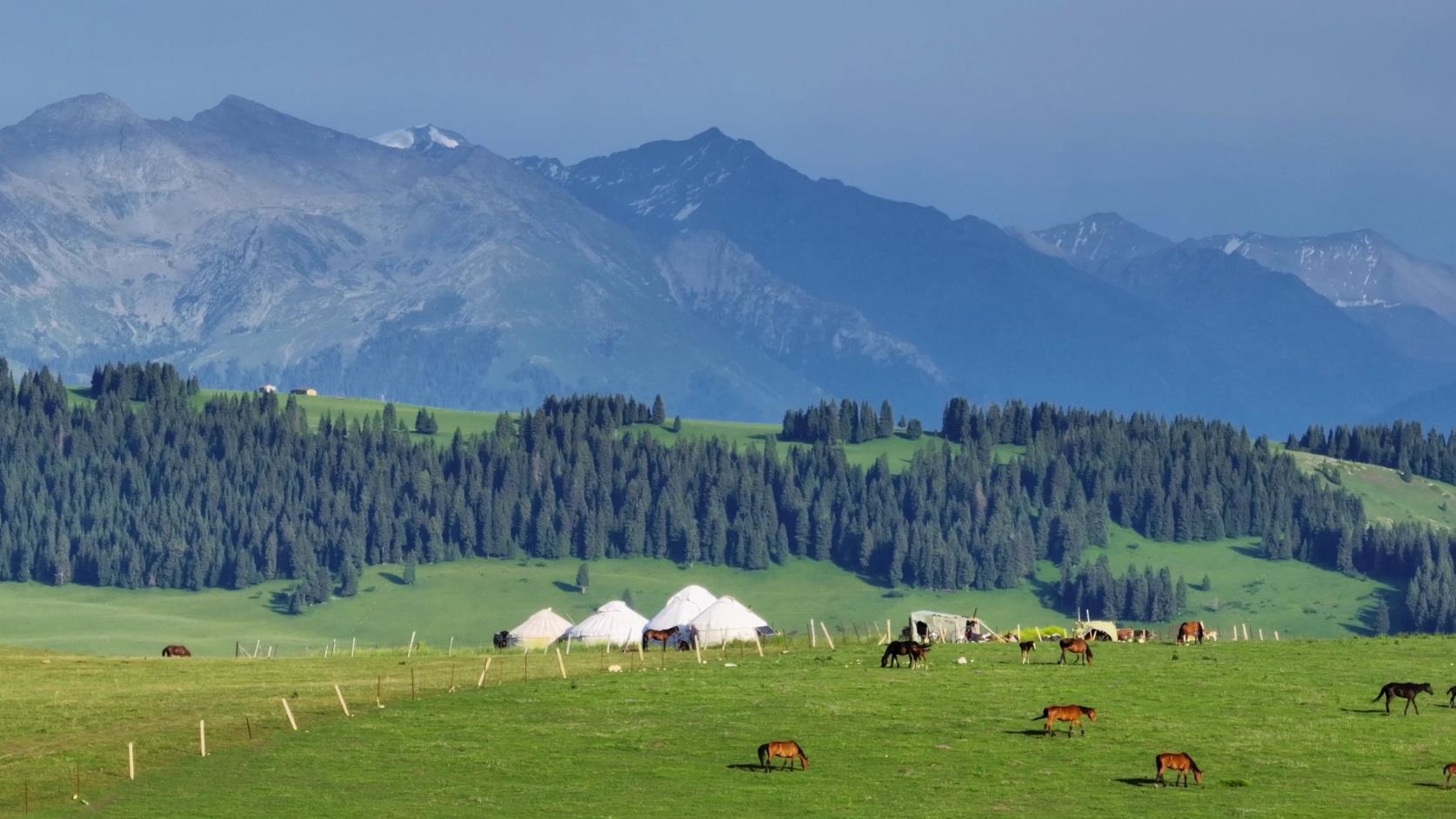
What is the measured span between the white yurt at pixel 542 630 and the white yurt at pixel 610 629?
185 inches

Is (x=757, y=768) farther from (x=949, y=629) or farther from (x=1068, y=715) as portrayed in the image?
(x=949, y=629)

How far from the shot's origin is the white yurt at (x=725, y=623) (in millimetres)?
146375

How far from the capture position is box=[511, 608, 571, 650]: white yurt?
171 metres

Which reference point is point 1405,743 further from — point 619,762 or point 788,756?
point 619,762

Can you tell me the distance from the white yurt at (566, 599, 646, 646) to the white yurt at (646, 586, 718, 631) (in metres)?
1.25

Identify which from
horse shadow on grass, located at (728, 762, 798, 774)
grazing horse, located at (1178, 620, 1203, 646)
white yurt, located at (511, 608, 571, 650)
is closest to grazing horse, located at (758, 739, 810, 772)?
horse shadow on grass, located at (728, 762, 798, 774)

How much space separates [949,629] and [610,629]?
31894mm

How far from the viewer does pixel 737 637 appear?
14575 centimetres

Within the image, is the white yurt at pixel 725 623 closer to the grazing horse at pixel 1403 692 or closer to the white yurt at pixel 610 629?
the white yurt at pixel 610 629

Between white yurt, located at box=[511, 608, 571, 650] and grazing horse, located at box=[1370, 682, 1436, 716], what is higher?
white yurt, located at box=[511, 608, 571, 650]

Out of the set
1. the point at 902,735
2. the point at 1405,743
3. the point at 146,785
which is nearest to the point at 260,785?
the point at 146,785

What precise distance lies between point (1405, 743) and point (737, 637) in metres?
71.5

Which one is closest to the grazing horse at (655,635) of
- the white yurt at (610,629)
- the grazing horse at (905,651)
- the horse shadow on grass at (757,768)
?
the white yurt at (610,629)

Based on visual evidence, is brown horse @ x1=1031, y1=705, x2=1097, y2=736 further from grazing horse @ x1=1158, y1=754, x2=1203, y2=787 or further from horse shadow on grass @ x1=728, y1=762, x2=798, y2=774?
horse shadow on grass @ x1=728, y1=762, x2=798, y2=774
